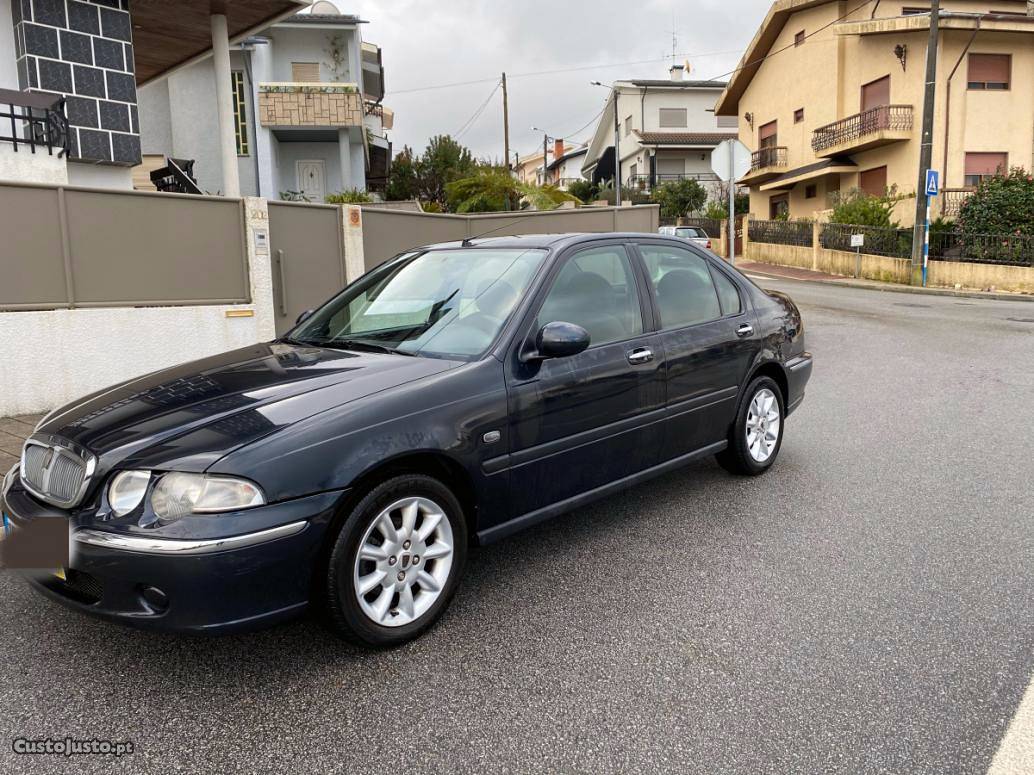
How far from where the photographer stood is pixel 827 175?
1316 inches

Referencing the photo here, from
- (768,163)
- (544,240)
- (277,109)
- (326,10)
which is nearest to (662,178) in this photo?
(768,163)

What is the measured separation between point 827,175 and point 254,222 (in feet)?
97.7

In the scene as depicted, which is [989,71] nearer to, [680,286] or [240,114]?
[240,114]

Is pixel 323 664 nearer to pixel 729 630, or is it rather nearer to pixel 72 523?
pixel 72 523

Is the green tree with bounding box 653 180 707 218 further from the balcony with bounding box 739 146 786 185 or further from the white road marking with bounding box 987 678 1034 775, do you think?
the white road marking with bounding box 987 678 1034 775

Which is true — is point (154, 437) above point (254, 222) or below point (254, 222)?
below

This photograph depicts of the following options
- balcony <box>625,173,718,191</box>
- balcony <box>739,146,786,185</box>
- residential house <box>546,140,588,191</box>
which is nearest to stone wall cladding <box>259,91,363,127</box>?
balcony <box>739,146,786,185</box>

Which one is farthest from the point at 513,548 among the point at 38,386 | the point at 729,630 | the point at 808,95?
the point at 808,95

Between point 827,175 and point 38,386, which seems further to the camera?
point 827,175

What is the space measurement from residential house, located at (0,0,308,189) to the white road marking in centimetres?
996

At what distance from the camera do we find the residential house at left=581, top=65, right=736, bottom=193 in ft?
169

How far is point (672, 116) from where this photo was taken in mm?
53406

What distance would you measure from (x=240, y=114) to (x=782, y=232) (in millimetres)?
19991

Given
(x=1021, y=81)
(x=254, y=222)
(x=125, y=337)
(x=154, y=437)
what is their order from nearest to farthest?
(x=154, y=437) → (x=125, y=337) → (x=254, y=222) → (x=1021, y=81)
